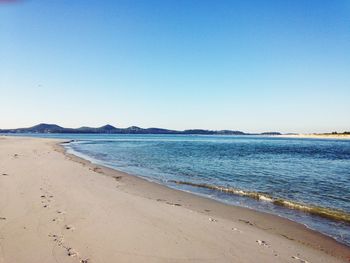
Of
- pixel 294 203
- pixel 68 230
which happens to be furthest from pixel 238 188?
pixel 68 230

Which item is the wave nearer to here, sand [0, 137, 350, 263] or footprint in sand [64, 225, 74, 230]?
sand [0, 137, 350, 263]

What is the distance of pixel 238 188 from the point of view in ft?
54.0

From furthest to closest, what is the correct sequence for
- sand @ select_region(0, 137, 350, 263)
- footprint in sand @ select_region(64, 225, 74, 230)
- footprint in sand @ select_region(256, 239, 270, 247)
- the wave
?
1. the wave
2. footprint in sand @ select_region(64, 225, 74, 230)
3. footprint in sand @ select_region(256, 239, 270, 247)
4. sand @ select_region(0, 137, 350, 263)

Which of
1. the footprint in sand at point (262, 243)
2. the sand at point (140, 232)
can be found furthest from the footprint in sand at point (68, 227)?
the footprint in sand at point (262, 243)

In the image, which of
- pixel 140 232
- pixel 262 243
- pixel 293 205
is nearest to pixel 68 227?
pixel 140 232

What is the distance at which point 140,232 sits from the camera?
812 cm

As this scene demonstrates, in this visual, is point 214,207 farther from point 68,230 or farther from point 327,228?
point 68,230

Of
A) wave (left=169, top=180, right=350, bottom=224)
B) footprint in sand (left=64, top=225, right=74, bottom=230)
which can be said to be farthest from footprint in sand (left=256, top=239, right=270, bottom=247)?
footprint in sand (left=64, top=225, right=74, bottom=230)

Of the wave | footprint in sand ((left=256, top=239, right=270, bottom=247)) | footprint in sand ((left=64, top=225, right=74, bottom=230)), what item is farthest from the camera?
the wave

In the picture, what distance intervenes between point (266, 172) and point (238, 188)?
728cm

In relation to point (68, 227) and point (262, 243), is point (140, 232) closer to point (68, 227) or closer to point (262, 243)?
point (68, 227)

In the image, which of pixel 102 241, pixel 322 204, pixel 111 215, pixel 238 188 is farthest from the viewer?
pixel 238 188

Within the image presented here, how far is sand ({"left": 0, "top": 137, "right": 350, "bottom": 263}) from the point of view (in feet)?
21.7

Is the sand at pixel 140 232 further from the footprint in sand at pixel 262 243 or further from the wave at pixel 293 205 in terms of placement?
the wave at pixel 293 205
